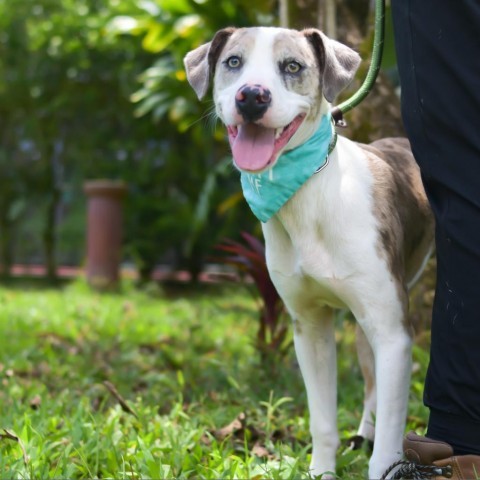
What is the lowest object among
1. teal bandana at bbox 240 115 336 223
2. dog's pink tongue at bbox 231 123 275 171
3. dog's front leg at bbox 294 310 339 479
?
dog's front leg at bbox 294 310 339 479

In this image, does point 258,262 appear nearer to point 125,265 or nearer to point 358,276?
point 358,276

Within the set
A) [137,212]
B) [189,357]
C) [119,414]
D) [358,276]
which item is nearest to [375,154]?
[358,276]

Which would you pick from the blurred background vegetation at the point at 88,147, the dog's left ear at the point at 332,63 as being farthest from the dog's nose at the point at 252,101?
the blurred background vegetation at the point at 88,147

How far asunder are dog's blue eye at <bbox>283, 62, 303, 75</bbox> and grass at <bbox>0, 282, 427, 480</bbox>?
4.03 ft

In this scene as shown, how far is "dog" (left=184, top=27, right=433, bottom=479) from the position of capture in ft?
7.89

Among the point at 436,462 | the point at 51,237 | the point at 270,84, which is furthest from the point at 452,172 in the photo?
the point at 51,237

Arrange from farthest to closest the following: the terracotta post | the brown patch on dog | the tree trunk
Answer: the tree trunk < the terracotta post < the brown patch on dog

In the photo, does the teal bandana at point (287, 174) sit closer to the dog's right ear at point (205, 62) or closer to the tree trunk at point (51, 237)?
the dog's right ear at point (205, 62)

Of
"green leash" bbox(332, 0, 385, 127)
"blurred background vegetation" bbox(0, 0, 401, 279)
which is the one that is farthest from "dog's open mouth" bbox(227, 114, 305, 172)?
"blurred background vegetation" bbox(0, 0, 401, 279)

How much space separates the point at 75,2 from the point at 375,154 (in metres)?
10.1

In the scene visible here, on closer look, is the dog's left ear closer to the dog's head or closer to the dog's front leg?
the dog's head

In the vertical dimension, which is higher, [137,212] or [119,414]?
[119,414]

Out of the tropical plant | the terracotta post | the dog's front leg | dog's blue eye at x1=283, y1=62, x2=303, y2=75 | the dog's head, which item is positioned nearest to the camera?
the dog's head

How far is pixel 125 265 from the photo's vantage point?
13266mm
